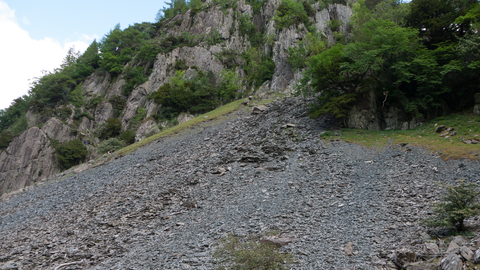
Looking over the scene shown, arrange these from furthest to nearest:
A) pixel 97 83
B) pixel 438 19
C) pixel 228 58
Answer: pixel 97 83
pixel 228 58
pixel 438 19

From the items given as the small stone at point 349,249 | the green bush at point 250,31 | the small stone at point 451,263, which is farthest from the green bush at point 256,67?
the small stone at point 451,263

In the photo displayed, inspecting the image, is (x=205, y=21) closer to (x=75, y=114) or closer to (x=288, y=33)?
(x=288, y=33)

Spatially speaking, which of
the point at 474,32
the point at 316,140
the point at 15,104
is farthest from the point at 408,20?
the point at 15,104

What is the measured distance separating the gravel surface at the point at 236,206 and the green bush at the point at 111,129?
31.2 metres

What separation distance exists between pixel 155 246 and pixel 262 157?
39.4 ft

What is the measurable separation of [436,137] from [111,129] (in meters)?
56.4

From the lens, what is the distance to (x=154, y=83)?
2456 inches

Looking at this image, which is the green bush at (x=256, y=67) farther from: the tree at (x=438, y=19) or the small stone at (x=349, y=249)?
the small stone at (x=349, y=249)

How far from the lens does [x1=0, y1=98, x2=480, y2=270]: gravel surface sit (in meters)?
10.4

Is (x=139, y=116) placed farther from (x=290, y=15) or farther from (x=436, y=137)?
(x=436, y=137)

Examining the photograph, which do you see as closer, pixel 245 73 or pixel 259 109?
pixel 259 109

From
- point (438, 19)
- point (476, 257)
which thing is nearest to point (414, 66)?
point (438, 19)

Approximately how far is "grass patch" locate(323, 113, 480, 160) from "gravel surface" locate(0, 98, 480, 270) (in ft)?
3.37

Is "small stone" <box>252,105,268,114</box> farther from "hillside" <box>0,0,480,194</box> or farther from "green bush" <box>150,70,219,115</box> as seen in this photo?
"green bush" <box>150,70,219,115</box>
